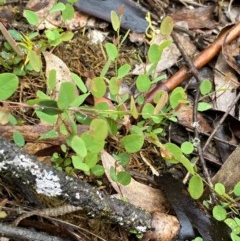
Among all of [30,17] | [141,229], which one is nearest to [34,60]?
[30,17]

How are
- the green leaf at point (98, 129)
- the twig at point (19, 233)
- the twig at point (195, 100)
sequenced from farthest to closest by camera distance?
the twig at point (195, 100) → the twig at point (19, 233) → the green leaf at point (98, 129)

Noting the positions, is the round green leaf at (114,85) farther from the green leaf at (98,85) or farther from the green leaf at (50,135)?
the green leaf at (50,135)

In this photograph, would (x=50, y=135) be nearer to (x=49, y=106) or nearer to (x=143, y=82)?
(x=49, y=106)

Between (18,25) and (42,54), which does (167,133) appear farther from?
(18,25)

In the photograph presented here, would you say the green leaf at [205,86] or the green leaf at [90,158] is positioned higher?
the green leaf at [205,86]

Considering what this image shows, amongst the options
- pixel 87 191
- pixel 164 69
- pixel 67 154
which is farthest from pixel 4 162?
pixel 164 69

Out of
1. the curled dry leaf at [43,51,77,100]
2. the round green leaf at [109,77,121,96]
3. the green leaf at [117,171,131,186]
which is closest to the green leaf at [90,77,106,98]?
the round green leaf at [109,77,121,96]

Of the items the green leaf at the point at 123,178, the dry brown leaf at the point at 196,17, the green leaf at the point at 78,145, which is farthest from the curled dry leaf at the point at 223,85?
the green leaf at the point at 78,145
